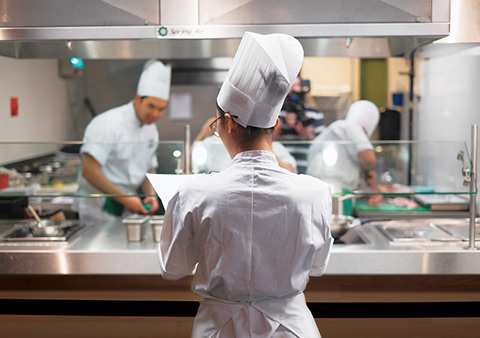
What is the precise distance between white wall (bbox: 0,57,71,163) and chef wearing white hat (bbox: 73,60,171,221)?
3.30 feet

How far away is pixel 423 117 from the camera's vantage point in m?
4.67

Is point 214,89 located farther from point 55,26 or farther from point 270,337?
point 270,337

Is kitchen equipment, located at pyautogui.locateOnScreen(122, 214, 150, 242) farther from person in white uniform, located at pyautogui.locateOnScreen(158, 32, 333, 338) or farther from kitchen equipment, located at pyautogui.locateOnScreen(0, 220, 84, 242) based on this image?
person in white uniform, located at pyautogui.locateOnScreen(158, 32, 333, 338)

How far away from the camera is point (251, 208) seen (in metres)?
1.20

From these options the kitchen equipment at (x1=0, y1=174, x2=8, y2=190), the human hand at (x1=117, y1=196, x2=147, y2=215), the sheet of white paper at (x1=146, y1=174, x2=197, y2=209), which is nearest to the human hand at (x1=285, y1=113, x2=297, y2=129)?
the human hand at (x1=117, y1=196, x2=147, y2=215)

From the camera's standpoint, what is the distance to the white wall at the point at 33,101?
3.79 meters

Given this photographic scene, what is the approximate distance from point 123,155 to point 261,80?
1174 millimetres

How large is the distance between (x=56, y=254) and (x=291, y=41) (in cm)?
129

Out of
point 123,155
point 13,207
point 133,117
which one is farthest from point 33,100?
point 123,155

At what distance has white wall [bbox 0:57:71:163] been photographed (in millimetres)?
3793

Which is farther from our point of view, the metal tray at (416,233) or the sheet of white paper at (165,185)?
the metal tray at (416,233)

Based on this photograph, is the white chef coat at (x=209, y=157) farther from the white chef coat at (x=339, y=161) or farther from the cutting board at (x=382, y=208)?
the cutting board at (x=382, y=208)

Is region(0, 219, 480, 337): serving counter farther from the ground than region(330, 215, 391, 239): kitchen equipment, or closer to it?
closer to it

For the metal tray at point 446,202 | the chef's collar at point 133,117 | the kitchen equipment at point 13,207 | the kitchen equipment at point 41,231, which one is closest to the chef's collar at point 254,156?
the kitchen equipment at point 41,231
